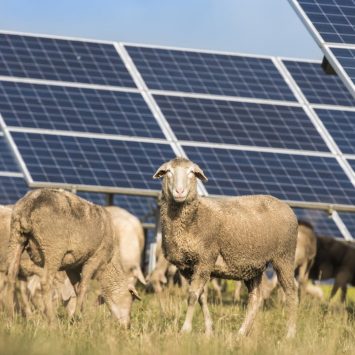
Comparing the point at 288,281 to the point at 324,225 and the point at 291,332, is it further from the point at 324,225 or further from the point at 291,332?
the point at 324,225

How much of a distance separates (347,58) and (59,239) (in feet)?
27.1

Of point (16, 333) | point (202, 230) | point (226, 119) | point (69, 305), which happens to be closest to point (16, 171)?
point (226, 119)

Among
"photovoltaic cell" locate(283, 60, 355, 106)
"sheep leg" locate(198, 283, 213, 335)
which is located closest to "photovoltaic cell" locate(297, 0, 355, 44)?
"photovoltaic cell" locate(283, 60, 355, 106)

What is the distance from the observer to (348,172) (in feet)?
87.9

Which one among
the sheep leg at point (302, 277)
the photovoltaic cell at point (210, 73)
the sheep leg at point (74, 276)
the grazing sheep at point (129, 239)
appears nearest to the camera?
the sheep leg at point (74, 276)

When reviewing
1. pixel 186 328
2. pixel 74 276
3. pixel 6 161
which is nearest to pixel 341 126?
pixel 6 161

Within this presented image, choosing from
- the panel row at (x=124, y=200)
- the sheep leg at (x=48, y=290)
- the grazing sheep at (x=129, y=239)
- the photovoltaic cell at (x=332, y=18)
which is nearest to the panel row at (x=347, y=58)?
the photovoltaic cell at (x=332, y=18)

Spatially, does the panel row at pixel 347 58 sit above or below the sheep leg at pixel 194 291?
above

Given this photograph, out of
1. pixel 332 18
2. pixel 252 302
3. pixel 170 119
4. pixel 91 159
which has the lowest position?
pixel 252 302

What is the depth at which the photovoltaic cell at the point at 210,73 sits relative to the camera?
30125 mm

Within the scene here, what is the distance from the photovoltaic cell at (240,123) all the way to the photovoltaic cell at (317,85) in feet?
3.60

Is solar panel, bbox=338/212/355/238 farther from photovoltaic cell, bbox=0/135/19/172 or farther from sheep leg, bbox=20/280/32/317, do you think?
sheep leg, bbox=20/280/32/317

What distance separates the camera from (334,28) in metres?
23.2

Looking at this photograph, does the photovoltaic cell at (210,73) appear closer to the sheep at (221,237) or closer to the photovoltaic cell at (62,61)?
the photovoltaic cell at (62,61)
